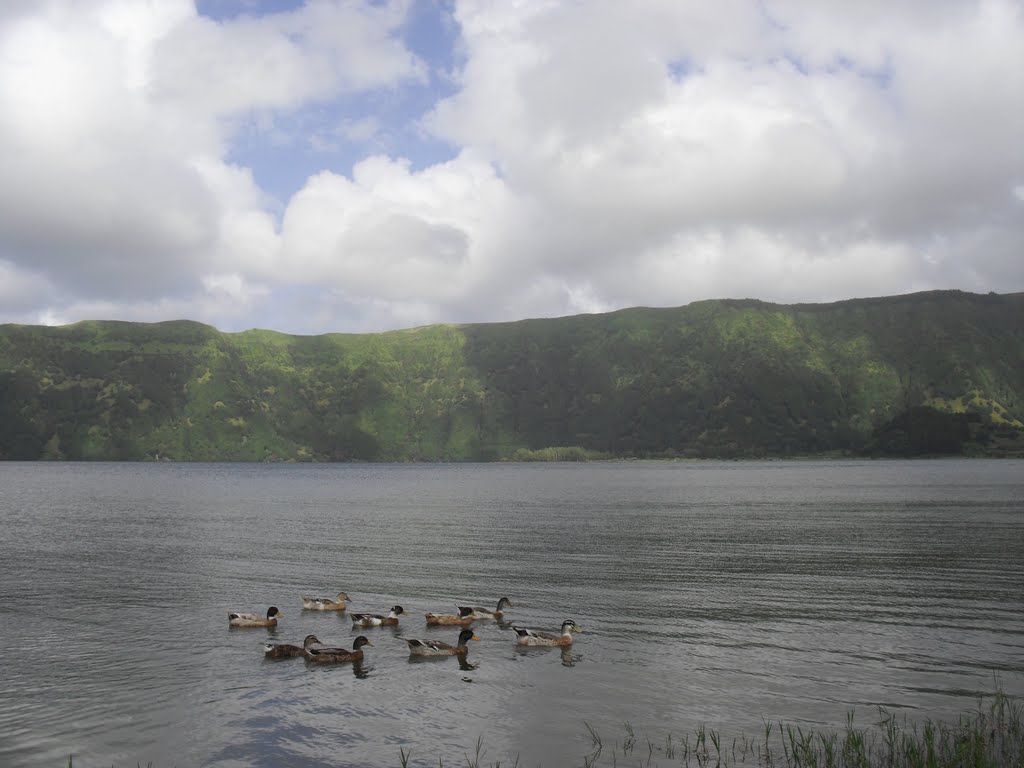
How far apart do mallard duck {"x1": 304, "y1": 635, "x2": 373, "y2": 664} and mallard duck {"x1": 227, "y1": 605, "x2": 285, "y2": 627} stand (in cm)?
626

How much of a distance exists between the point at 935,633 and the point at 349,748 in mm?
23586

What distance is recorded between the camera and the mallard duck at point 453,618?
1352 inches

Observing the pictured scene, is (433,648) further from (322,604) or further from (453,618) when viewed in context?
(322,604)

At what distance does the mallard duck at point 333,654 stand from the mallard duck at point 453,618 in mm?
6145

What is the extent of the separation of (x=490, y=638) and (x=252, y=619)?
10053 millimetres

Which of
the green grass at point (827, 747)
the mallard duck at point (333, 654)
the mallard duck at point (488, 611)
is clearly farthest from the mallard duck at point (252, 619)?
the green grass at point (827, 747)

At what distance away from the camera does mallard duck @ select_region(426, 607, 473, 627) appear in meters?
34.3

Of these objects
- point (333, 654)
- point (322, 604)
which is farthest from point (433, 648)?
point (322, 604)

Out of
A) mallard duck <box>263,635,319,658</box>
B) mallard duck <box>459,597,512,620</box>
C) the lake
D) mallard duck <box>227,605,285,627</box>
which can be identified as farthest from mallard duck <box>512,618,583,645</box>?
mallard duck <box>227,605,285,627</box>

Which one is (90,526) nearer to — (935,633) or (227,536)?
(227,536)

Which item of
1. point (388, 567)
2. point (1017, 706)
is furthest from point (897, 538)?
point (1017, 706)

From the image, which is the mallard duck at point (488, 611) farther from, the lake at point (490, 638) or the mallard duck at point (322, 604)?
the mallard duck at point (322, 604)

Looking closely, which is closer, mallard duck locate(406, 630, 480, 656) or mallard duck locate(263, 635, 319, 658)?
mallard duck locate(263, 635, 319, 658)

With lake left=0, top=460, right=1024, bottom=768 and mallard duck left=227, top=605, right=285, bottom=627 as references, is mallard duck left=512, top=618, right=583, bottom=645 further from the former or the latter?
mallard duck left=227, top=605, right=285, bottom=627
